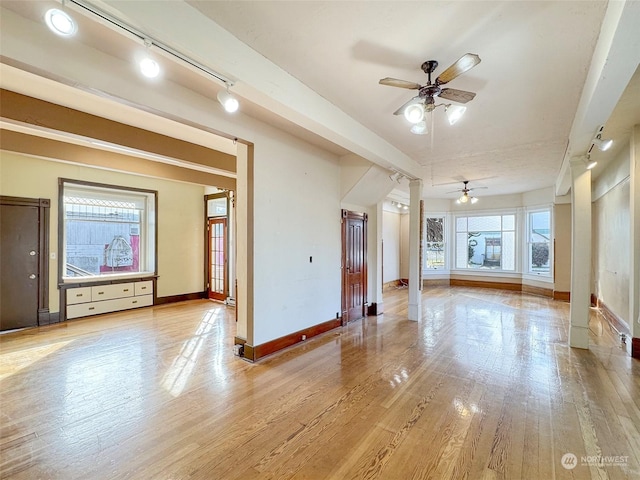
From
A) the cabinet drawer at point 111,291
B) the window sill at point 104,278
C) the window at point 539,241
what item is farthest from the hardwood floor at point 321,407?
the window at point 539,241

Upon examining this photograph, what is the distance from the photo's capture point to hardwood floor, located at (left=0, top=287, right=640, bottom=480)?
1.93 m

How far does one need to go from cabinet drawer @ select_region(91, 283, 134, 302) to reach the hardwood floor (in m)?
1.20

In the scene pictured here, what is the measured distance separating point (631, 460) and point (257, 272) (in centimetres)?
352

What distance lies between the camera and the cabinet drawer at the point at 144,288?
6375mm

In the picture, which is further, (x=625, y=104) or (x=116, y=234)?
(x=116, y=234)

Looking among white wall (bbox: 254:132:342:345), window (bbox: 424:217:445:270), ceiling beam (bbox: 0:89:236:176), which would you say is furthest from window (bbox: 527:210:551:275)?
ceiling beam (bbox: 0:89:236:176)

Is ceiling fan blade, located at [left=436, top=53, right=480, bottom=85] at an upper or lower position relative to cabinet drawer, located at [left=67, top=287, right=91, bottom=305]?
upper

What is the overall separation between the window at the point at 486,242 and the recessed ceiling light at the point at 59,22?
1017 centimetres

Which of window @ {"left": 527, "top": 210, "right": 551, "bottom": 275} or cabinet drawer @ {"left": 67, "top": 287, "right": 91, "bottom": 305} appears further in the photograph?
window @ {"left": 527, "top": 210, "right": 551, "bottom": 275}

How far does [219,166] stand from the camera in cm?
483

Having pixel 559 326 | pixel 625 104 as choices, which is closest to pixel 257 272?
pixel 625 104

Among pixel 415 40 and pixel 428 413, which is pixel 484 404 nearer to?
pixel 428 413

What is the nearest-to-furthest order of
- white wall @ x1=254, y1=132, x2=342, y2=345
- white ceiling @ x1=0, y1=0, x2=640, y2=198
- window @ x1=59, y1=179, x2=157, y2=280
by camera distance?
1. white ceiling @ x1=0, y1=0, x2=640, y2=198
2. white wall @ x1=254, y1=132, x2=342, y2=345
3. window @ x1=59, y1=179, x2=157, y2=280

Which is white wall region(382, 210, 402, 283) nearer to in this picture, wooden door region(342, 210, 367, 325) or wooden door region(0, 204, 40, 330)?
wooden door region(342, 210, 367, 325)
